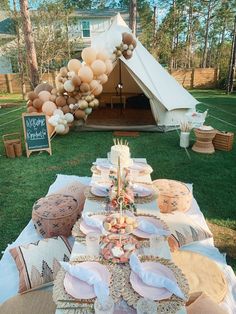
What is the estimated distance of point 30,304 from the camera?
198 cm

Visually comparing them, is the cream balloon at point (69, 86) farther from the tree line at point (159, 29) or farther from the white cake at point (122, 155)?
the tree line at point (159, 29)

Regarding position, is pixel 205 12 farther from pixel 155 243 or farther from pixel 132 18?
pixel 155 243

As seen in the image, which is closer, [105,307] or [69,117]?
[105,307]

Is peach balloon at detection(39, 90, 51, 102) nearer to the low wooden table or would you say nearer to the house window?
the low wooden table

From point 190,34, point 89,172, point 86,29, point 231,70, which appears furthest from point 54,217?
point 190,34

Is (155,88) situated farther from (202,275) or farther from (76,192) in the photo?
(202,275)

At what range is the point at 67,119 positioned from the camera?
6723 mm

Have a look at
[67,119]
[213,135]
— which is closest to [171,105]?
[213,135]

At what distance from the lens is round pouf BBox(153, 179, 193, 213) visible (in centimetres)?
326

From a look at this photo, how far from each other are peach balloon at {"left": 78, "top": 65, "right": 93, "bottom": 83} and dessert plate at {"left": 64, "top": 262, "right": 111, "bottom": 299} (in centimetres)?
514

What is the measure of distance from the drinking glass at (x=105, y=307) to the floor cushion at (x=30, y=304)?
0.61 m

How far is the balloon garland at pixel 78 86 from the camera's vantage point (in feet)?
20.6

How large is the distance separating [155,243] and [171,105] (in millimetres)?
5795

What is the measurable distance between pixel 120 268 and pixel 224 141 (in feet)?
16.5
